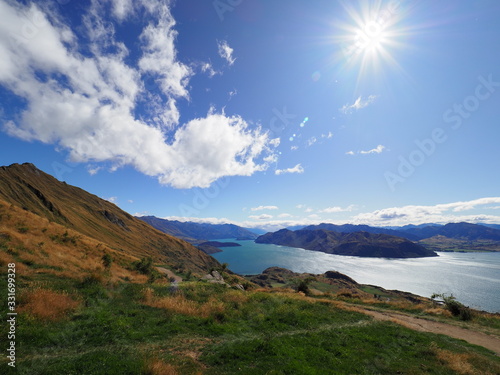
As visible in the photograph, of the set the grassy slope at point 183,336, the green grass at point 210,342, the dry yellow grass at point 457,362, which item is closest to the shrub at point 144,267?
the grassy slope at point 183,336

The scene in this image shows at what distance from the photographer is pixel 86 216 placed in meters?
114

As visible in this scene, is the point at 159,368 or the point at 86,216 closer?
the point at 159,368

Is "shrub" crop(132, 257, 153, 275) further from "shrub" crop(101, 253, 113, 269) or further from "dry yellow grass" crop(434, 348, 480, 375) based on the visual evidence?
"dry yellow grass" crop(434, 348, 480, 375)

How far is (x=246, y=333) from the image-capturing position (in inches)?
562

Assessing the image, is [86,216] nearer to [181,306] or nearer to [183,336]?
[181,306]

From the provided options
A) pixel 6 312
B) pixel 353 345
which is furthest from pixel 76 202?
pixel 353 345

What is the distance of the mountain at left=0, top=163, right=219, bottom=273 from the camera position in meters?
84.6

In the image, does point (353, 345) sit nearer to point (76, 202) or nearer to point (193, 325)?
point (193, 325)

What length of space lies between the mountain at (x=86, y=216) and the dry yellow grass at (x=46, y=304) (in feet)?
183

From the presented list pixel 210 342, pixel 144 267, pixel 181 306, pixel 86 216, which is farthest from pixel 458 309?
pixel 86 216

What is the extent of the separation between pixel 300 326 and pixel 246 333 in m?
5.12

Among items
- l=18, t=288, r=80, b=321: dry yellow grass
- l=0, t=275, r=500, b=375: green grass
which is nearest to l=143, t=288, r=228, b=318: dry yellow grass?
l=0, t=275, r=500, b=375: green grass

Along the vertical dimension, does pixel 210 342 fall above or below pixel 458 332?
above

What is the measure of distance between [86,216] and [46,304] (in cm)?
12580
